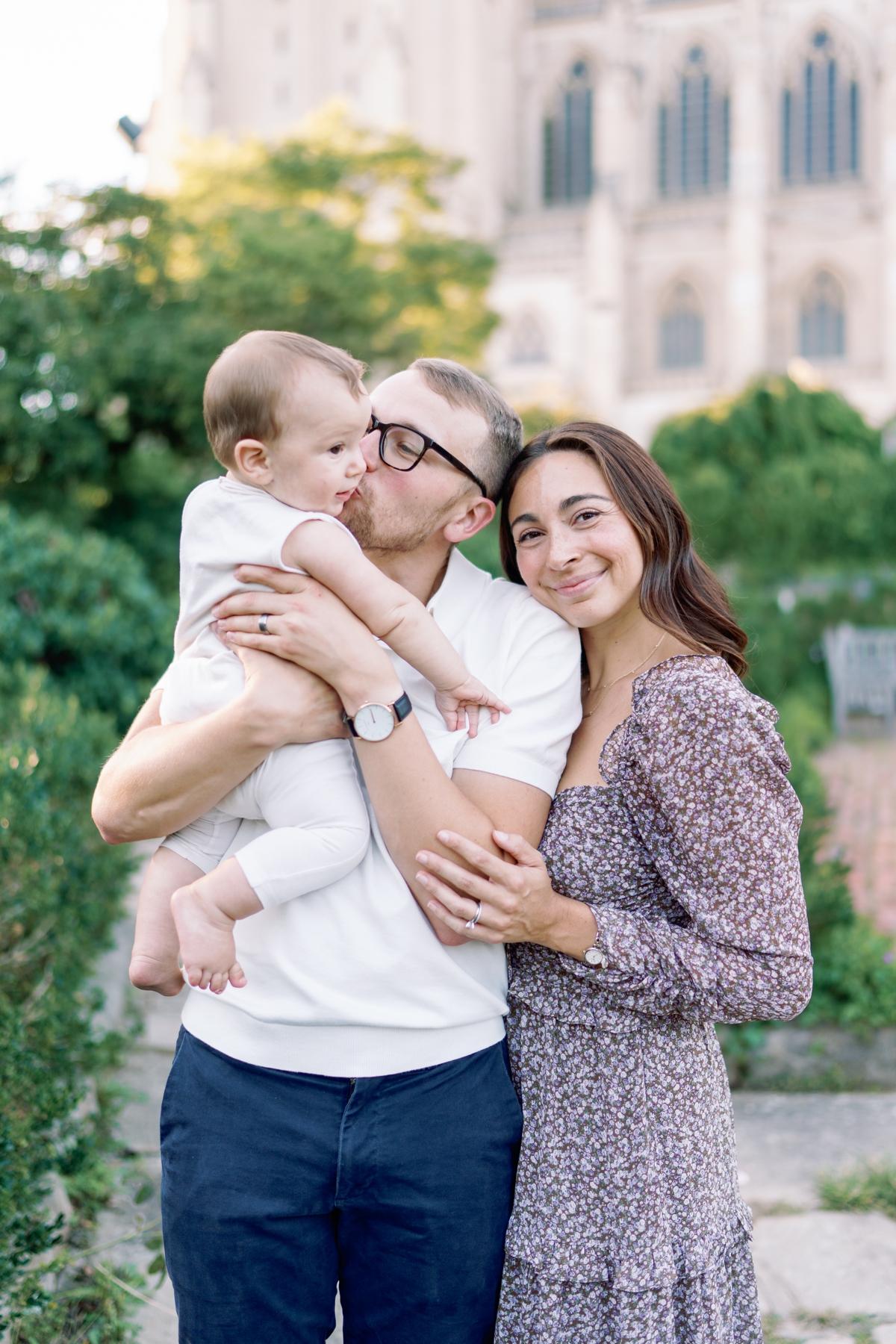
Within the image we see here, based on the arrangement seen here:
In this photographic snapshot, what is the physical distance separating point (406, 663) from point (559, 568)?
0.89ft

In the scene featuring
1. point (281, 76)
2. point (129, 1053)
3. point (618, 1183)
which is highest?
point (281, 76)

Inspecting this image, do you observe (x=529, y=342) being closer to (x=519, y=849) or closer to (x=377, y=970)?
(x=519, y=849)

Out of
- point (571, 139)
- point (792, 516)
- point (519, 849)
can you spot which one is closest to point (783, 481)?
point (792, 516)

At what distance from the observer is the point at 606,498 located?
1.75 meters

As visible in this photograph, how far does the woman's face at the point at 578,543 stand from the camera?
174 cm

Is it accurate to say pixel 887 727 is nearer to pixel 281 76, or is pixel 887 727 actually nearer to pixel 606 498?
pixel 606 498

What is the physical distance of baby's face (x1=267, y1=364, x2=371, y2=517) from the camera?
161 centimetres

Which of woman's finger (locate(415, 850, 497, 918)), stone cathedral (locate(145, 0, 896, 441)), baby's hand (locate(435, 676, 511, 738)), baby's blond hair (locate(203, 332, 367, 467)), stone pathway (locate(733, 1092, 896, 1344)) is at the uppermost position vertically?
stone cathedral (locate(145, 0, 896, 441))

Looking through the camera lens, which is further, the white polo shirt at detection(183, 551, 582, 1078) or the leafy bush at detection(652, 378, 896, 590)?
the leafy bush at detection(652, 378, 896, 590)

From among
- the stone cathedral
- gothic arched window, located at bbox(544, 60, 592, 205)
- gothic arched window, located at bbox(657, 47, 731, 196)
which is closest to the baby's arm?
the stone cathedral

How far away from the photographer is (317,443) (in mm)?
1616

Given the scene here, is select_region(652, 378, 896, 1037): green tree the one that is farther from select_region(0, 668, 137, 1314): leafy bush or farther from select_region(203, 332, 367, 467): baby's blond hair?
select_region(203, 332, 367, 467): baby's blond hair

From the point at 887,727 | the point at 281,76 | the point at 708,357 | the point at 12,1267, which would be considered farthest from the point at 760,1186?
the point at 281,76

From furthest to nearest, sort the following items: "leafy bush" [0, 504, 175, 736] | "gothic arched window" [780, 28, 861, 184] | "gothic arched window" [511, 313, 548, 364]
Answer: "gothic arched window" [780, 28, 861, 184] < "gothic arched window" [511, 313, 548, 364] < "leafy bush" [0, 504, 175, 736]
